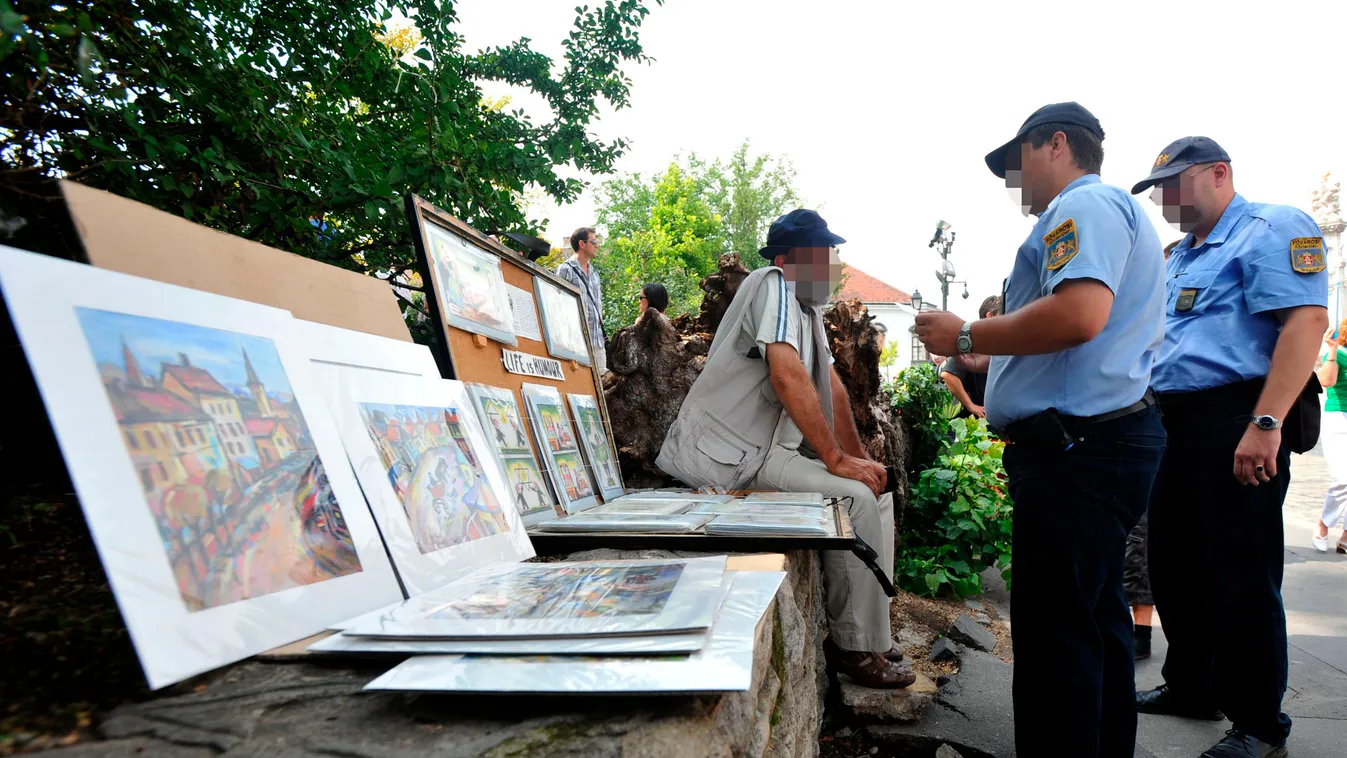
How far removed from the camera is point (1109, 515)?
6.46 feet

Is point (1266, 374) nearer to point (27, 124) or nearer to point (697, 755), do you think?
point (697, 755)

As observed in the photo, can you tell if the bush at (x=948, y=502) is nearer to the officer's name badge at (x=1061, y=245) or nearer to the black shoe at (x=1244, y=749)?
the black shoe at (x=1244, y=749)

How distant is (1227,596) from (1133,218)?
156 centimetres

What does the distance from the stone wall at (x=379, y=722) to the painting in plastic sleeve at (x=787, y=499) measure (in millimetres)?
1399

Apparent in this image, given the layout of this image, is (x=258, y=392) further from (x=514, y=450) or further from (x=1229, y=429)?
(x=1229, y=429)

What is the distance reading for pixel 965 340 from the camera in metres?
2.14

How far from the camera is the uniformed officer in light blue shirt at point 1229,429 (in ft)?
8.26

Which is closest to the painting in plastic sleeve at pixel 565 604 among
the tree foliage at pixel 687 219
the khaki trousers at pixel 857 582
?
the khaki trousers at pixel 857 582

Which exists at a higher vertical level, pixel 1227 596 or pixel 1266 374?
pixel 1266 374

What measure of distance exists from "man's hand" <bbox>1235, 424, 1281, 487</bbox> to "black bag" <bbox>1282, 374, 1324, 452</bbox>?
0.16m

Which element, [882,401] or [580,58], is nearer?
[580,58]

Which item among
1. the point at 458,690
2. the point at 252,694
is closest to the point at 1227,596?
the point at 458,690

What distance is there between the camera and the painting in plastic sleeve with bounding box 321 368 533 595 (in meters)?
1.41

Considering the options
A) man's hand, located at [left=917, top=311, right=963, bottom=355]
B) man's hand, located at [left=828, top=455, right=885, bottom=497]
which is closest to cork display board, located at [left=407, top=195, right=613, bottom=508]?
man's hand, located at [left=828, top=455, right=885, bottom=497]
